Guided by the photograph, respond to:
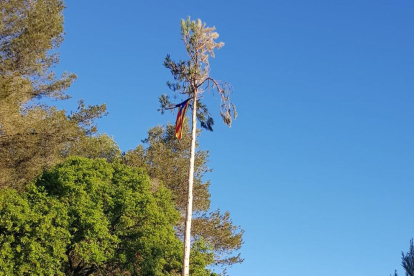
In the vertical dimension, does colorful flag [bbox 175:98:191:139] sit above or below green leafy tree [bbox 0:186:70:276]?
above

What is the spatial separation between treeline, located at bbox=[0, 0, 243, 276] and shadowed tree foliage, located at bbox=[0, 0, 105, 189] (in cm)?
6

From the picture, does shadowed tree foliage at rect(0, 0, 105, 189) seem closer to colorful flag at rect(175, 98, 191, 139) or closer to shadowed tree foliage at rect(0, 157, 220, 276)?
shadowed tree foliage at rect(0, 157, 220, 276)

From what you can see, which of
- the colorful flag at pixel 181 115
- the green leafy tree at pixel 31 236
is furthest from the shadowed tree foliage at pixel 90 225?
the colorful flag at pixel 181 115

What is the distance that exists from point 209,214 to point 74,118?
18333mm

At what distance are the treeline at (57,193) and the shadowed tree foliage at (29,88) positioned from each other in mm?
65

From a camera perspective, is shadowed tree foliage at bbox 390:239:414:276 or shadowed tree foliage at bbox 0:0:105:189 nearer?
shadowed tree foliage at bbox 0:0:105:189

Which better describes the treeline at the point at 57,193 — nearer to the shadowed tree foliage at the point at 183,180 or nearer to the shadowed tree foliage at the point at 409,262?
the shadowed tree foliage at the point at 183,180

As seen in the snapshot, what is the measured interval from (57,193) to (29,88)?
8.56 meters

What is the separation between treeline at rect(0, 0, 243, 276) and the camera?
30.1 metres

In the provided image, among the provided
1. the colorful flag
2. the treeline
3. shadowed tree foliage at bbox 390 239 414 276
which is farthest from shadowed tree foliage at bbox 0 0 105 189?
shadowed tree foliage at bbox 390 239 414 276

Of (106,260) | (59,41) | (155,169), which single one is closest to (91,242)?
(106,260)

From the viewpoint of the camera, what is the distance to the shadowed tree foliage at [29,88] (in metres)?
37.0

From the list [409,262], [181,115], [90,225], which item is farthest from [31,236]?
[409,262]

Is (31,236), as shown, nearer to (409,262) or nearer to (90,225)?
(90,225)
